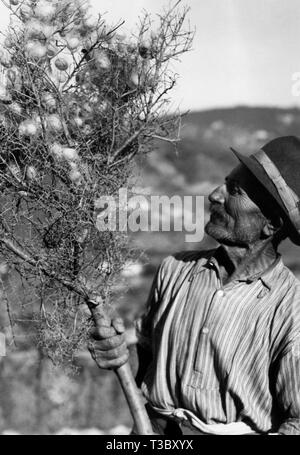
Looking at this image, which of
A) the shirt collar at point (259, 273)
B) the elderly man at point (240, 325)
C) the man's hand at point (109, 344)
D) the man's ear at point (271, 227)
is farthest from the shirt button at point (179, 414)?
the man's ear at point (271, 227)

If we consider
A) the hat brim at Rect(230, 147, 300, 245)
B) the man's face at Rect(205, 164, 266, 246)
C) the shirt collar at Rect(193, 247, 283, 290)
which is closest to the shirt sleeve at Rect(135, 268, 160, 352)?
the shirt collar at Rect(193, 247, 283, 290)

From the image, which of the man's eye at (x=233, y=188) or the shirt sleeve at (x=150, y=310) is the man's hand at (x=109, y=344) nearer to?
the shirt sleeve at (x=150, y=310)

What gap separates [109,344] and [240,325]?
24 cm

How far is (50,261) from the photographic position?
6.11ft

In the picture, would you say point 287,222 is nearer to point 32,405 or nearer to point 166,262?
point 166,262

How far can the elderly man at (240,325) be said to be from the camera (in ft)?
6.03

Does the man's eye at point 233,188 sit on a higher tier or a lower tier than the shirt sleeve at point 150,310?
higher

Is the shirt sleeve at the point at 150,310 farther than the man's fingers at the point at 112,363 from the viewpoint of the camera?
Yes

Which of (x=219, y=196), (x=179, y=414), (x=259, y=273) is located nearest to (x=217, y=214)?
(x=219, y=196)

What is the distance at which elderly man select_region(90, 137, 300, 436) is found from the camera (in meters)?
1.84

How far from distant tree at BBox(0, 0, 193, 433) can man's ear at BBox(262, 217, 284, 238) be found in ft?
0.85

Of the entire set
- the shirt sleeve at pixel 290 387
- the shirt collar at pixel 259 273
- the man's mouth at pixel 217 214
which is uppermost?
the man's mouth at pixel 217 214

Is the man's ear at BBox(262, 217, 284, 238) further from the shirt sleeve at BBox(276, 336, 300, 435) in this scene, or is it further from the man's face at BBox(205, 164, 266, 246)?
the shirt sleeve at BBox(276, 336, 300, 435)

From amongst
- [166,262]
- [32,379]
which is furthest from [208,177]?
[166,262]
